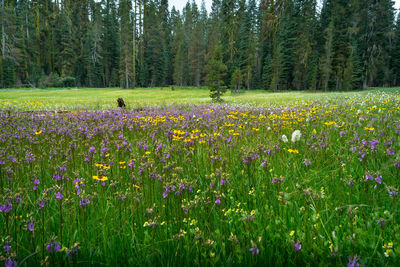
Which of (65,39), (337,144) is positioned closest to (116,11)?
(65,39)

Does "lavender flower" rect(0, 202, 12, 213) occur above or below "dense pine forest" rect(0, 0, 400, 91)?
below

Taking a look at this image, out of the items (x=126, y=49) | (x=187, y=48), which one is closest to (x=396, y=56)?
(x=187, y=48)

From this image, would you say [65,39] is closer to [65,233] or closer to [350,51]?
[350,51]

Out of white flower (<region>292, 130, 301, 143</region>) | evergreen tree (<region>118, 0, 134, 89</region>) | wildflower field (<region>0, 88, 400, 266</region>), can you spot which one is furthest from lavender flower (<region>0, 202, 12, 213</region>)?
evergreen tree (<region>118, 0, 134, 89</region>)

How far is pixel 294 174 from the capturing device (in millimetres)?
2838

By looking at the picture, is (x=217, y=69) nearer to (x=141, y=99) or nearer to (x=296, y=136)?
(x=141, y=99)

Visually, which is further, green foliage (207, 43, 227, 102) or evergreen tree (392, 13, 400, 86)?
evergreen tree (392, 13, 400, 86)

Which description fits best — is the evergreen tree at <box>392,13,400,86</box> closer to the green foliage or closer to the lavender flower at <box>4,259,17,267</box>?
the green foliage

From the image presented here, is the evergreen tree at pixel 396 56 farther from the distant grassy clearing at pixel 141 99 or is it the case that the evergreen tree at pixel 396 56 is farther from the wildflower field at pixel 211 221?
the wildflower field at pixel 211 221

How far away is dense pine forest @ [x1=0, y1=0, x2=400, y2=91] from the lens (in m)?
44.3

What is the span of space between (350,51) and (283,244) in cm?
5387

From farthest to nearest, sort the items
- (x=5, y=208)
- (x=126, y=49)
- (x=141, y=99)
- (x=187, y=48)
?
(x=187, y=48), (x=126, y=49), (x=141, y=99), (x=5, y=208)

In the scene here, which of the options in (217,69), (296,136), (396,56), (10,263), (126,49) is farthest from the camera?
(396,56)

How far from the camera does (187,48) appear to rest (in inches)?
2980
